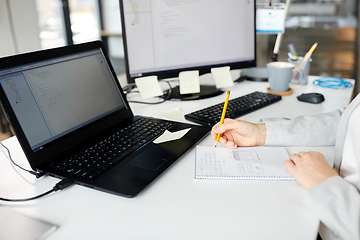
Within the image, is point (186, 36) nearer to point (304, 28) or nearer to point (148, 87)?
point (148, 87)

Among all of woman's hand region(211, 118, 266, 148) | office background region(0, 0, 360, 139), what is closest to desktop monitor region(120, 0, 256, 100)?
woman's hand region(211, 118, 266, 148)

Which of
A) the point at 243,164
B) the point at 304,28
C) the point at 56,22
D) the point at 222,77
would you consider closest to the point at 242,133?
the point at 243,164

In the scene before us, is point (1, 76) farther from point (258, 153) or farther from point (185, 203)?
point (258, 153)

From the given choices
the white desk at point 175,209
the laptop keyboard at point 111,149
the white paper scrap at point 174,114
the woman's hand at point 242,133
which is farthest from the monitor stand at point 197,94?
the white desk at point 175,209

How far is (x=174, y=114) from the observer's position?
1.02 metres

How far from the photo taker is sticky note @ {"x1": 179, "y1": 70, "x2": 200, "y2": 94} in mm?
1220

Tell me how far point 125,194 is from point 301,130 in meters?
0.50

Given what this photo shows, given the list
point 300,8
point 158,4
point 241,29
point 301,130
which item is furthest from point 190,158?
point 300,8

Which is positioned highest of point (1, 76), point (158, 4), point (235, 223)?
point (158, 4)

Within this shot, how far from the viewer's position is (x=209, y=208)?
0.53 m

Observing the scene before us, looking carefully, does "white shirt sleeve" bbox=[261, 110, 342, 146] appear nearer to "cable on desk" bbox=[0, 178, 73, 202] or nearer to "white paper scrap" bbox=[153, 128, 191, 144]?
"white paper scrap" bbox=[153, 128, 191, 144]

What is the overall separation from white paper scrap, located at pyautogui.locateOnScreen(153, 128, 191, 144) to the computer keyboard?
105mm

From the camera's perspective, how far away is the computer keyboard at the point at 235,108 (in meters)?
0.92

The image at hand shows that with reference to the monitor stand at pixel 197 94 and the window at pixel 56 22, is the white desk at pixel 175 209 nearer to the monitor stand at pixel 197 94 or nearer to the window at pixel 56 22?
the monitor stand at pixel 197 94
